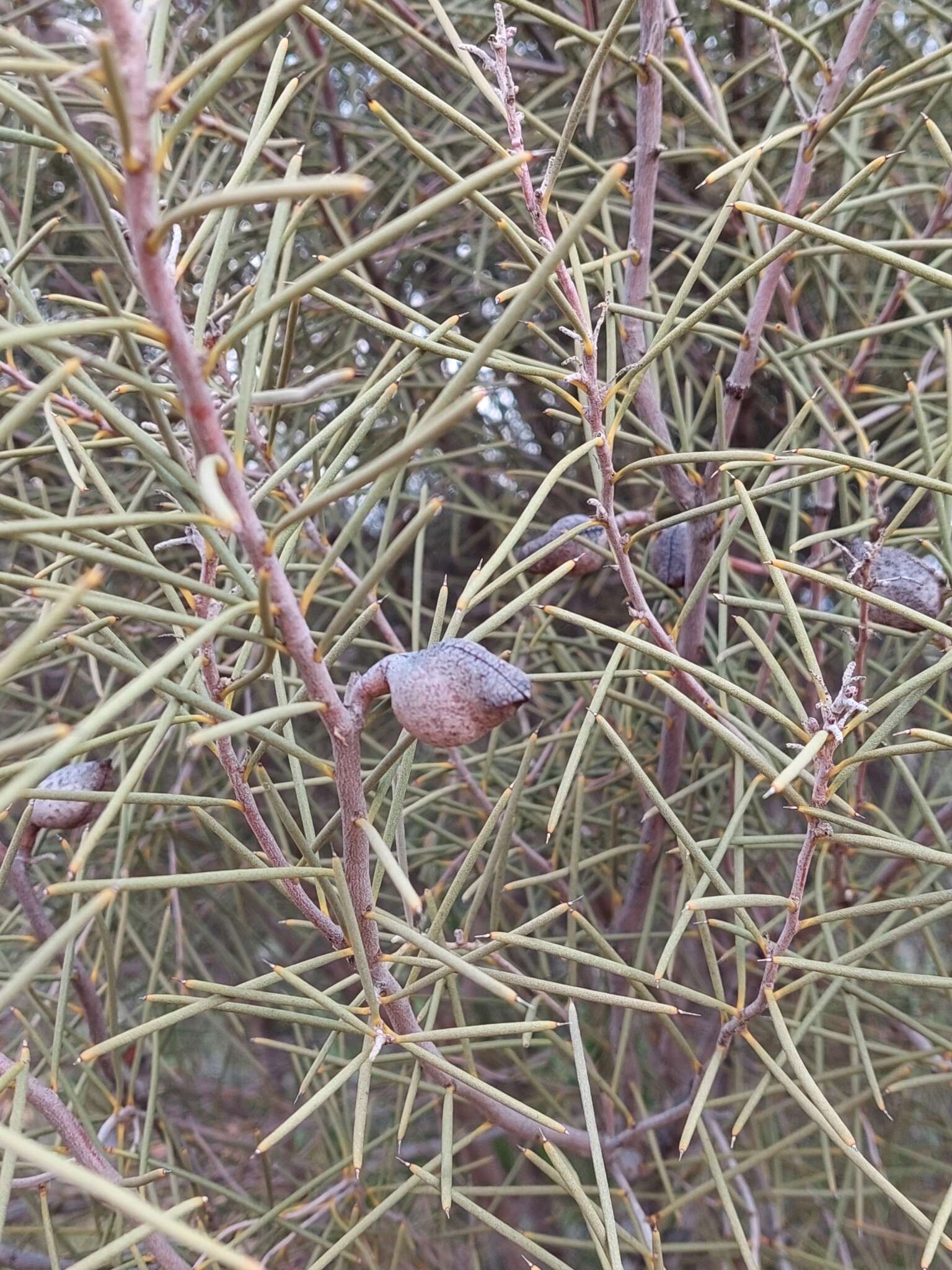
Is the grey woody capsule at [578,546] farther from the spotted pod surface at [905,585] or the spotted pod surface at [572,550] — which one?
the spotted pod surface at [905,585]

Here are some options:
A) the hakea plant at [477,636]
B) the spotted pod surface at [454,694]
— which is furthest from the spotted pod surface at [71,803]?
the spotted pod surface at [454,694]

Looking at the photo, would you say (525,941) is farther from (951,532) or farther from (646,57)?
(646,57)

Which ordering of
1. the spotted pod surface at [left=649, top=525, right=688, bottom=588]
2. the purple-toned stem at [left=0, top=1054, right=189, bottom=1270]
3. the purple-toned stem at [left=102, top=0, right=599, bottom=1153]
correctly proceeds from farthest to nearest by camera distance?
the spotted pod surface at [left=649, top=525, right=688, bottom=588]
the purple-toned stem at [left=0, top=1054, right=189, bottom=1270]
the purple-toned stem at [left=102, top=0, right=599, bottom=1153]

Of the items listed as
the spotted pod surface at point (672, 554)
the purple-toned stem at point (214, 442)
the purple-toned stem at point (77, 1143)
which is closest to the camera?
the purple-toned stem at point (214, 442)

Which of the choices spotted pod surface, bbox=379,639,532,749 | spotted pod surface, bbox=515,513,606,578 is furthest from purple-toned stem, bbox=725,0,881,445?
spotted pod surface, bbox=379,639,532,749

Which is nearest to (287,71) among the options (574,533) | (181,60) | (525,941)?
(181,60)

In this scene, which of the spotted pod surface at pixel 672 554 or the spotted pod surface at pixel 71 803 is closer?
the spotted pod surface at pixel 71 803

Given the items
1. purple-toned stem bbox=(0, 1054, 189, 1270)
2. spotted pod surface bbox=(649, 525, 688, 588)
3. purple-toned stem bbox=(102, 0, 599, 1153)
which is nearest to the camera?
purple-toned stem bbox=(102, 0, 599, 1153)

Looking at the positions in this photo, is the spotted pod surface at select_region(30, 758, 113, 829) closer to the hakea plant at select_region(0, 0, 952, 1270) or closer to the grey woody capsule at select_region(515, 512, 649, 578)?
the hakea plant at select_region(0, 0, 952, 1270)
